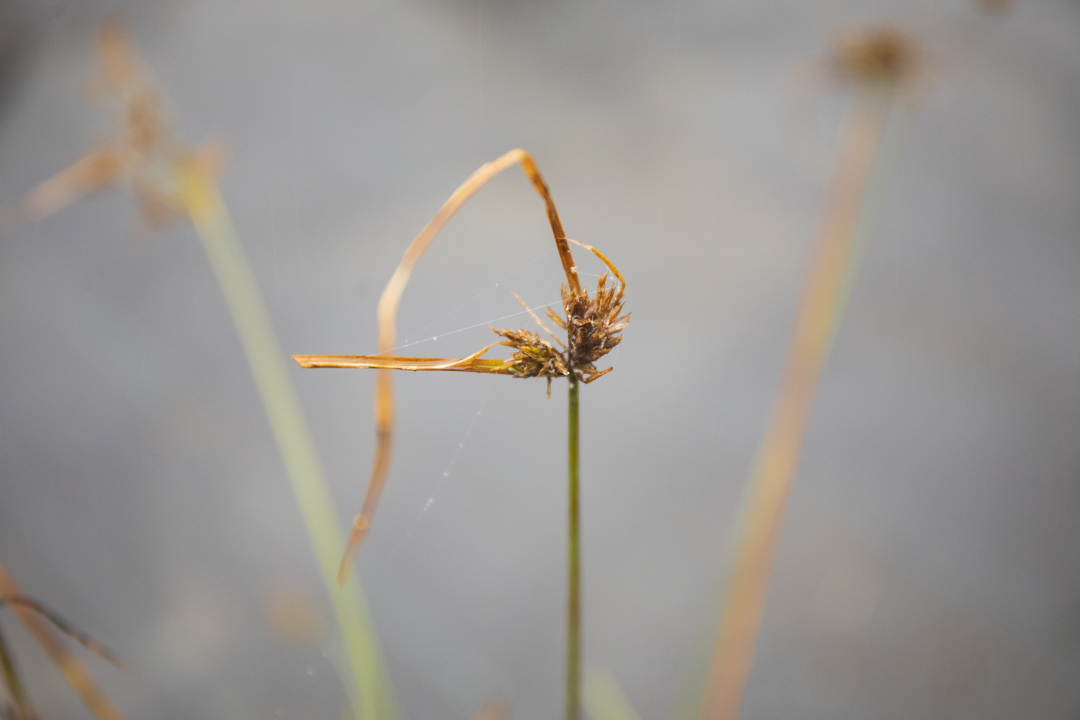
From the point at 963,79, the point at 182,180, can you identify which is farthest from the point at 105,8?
the point at 963,79

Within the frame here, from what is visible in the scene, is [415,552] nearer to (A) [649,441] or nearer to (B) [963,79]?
(A) [649,441]

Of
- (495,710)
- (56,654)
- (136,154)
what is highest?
(136,154)

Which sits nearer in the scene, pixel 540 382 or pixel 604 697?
pixel 604 697

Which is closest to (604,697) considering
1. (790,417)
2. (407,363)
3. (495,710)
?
(495,710)

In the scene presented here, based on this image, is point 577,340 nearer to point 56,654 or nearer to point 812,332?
point 56,654

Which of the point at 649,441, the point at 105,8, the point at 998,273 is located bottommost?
the point at 649,441

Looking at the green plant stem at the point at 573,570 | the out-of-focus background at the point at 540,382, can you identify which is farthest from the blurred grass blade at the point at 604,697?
the green plant stem at the point at 573,570
